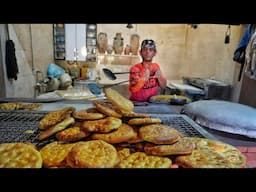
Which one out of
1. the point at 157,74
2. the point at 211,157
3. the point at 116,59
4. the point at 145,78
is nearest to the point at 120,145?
the point at 211,157

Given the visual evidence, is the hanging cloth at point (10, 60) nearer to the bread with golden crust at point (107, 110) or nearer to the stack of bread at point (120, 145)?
the stack of bread at point (120, 145)

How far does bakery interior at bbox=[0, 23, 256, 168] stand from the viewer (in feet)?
2.92

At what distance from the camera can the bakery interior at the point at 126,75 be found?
89 centimetres

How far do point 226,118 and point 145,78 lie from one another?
2.92 feet

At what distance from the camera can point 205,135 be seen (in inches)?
31.3

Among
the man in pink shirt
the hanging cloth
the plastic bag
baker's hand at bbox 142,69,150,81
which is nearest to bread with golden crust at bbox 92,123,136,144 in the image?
the man in pink shirt

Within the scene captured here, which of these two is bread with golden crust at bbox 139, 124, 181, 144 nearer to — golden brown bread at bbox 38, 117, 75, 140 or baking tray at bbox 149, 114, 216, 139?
baking tray at bbox 149, 114, 216, 139

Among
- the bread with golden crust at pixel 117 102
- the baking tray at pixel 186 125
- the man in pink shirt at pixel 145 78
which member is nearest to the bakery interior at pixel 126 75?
the baking tray at pixel 186 125

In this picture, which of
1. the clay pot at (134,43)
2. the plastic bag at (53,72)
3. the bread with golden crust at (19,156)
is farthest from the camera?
the clay pot at (134,43)

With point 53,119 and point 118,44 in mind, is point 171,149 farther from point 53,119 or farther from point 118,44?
point 118,44

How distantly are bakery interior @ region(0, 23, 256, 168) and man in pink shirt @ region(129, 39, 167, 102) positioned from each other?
0.34 ft
